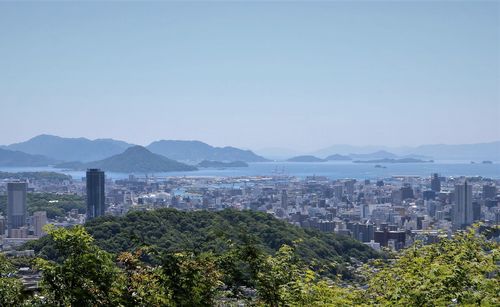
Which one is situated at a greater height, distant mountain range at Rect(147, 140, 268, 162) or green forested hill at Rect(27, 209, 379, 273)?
distant mountain range at Rect(147, 140, 268, 162)

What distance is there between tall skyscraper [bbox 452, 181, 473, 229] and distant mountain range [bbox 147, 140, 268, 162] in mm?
97422

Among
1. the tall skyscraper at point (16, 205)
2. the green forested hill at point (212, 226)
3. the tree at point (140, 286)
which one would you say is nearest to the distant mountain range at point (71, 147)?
the tall skyscraper at point (16, 205)

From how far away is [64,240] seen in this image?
3264 mm

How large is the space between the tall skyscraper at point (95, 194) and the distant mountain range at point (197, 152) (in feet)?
307

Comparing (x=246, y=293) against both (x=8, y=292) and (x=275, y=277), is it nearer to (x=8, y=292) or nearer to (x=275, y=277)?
(x=275, y=277)

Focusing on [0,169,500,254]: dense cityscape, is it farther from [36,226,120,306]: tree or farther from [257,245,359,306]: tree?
[36,226,120,306]: tree

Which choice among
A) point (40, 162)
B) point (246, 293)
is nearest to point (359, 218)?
point (246, 293)

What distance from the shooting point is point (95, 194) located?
39.9m

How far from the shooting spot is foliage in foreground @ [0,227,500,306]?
3.15m

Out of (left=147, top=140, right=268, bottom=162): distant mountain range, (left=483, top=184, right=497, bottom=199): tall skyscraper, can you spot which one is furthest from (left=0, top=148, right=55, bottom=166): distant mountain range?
(left=483, top=184, right=497, bottom=199): tall skyscraper

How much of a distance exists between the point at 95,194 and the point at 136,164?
61951 mm

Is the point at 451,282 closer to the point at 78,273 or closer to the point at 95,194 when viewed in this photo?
the point at 78,273

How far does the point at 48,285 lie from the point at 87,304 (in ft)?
0.91

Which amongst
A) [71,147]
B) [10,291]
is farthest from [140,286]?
[71,147]
